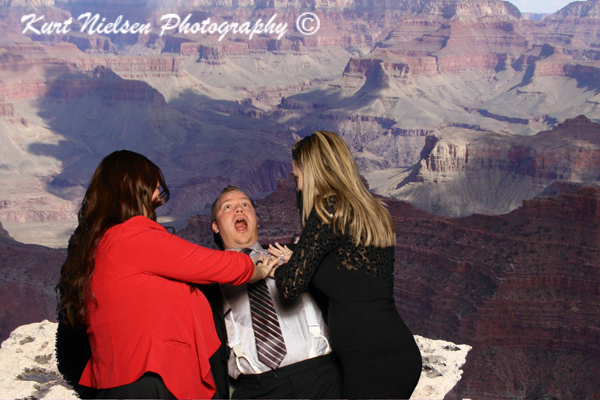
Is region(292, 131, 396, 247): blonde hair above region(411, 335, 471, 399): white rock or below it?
above

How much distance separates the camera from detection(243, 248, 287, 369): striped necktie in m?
6.18

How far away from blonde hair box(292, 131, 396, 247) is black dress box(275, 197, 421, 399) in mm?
88

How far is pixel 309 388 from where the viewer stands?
6203 mm

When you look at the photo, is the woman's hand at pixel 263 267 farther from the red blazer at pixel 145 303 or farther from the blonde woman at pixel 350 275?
the red blazer at pixel 145 303

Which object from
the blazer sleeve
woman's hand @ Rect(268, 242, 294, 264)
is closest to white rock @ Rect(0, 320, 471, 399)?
woman's hand @ Rect(268, 242, 294, 264)

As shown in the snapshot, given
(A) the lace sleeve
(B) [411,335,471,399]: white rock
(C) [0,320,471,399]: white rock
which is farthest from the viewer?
(B) [411,335,471,399]: white rock

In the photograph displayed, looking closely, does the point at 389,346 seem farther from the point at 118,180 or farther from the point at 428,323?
the point at 428,323

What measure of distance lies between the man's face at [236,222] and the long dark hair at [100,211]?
1424 millimetres

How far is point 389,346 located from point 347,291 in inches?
22.5

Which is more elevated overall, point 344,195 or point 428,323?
point 344,195

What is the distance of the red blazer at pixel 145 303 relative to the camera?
207 inches

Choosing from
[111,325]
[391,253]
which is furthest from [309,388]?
[111,325]

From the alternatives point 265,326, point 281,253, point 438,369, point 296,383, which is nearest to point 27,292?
point 438,369

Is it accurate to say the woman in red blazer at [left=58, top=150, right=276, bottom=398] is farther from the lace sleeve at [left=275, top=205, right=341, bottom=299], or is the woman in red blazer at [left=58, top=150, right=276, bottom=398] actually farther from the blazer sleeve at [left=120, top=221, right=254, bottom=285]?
the lace sleeve at [left=275, top=205, right=341, bottom=299]
